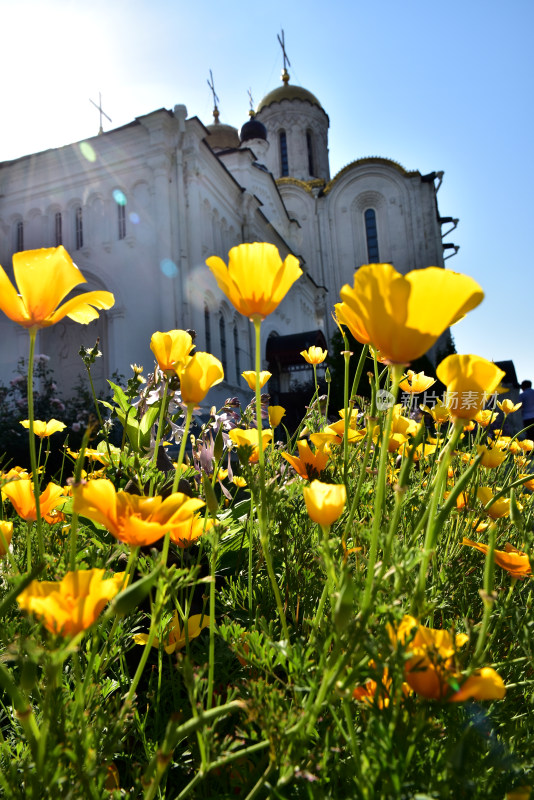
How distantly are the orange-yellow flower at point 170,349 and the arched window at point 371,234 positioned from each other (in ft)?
70.9

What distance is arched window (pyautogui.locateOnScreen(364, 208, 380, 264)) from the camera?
21.2 meters

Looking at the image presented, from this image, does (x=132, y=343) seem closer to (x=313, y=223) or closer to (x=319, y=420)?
(x=319, y=420)

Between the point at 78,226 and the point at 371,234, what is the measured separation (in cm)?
1382

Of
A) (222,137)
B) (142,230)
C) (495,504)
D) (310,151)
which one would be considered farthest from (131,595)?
(310,151)

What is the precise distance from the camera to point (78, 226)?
1156 cm

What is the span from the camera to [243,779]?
587 mm

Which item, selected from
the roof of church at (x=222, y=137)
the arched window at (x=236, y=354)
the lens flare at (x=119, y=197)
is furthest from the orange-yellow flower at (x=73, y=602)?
the roof of church at (x=222, y=137)

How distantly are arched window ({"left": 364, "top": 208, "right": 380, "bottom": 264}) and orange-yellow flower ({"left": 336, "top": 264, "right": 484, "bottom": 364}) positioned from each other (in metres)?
21.9

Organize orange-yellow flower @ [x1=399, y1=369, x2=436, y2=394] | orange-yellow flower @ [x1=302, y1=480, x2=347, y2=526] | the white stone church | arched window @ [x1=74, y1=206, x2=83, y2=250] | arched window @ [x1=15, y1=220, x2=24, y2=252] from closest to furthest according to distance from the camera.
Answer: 1. orange-yellow flower @ [x1=302, y1=480, x2=347, y2=526]
2. orange-yellow flower @ [x1=399, y1=369, x2=436, y2=394]
3. the white stone church
4. arched window @ [x1=74, y1=206, x2=83, y2=250]
5. arched window @ [x1=15, y1=220, x2=24, y2=252]

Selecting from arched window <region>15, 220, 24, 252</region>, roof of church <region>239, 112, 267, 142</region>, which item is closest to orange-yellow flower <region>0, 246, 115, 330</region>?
arched window <region>15, 220, 24, 252</region>

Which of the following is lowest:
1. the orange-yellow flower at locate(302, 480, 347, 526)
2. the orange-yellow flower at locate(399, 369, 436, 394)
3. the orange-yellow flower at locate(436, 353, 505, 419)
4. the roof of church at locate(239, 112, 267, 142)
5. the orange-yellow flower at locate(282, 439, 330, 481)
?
the orange-yellow flower at locate(302, 480, 347, 526)

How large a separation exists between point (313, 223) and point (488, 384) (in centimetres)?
2232

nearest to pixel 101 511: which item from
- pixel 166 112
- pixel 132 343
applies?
pixel 132 343

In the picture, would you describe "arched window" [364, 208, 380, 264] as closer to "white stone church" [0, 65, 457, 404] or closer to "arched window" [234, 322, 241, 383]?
"white stone church" [0, 65, 457, 404]
